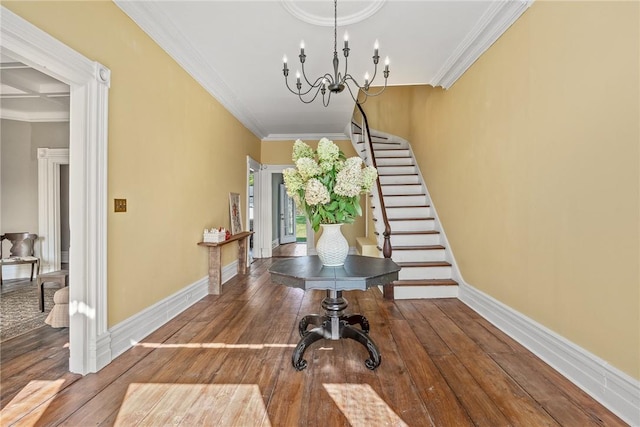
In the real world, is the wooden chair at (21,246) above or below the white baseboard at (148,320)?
above

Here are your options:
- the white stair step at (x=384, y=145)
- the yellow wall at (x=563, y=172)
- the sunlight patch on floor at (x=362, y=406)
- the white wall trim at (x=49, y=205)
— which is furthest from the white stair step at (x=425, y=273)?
the white wall trim at (x=49, y=205)

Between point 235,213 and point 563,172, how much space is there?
4357mm

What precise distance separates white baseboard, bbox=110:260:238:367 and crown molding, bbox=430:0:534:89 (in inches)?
154

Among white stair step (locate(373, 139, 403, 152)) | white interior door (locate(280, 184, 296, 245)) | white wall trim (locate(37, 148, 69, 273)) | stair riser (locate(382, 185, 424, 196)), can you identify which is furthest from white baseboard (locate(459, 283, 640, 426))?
white interior door (locate(280, 184, 296, 245))

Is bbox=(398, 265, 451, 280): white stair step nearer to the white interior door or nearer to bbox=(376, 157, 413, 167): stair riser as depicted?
bbox=(376, 157, 413, 167): stair riser

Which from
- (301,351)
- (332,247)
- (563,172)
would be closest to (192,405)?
(301,351)

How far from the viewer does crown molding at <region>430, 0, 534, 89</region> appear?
7.90 feet

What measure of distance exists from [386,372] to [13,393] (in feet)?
7.44

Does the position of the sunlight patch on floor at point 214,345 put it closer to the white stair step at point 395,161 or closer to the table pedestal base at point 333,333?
the table pedestal base at point 333,333

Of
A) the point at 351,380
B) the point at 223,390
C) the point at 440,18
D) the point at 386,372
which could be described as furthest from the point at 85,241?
the point at 440,18

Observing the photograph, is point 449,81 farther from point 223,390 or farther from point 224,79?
point 223,390

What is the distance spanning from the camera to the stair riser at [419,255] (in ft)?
13.3

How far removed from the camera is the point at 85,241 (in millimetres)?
1970

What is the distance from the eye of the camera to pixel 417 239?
14.1ft
